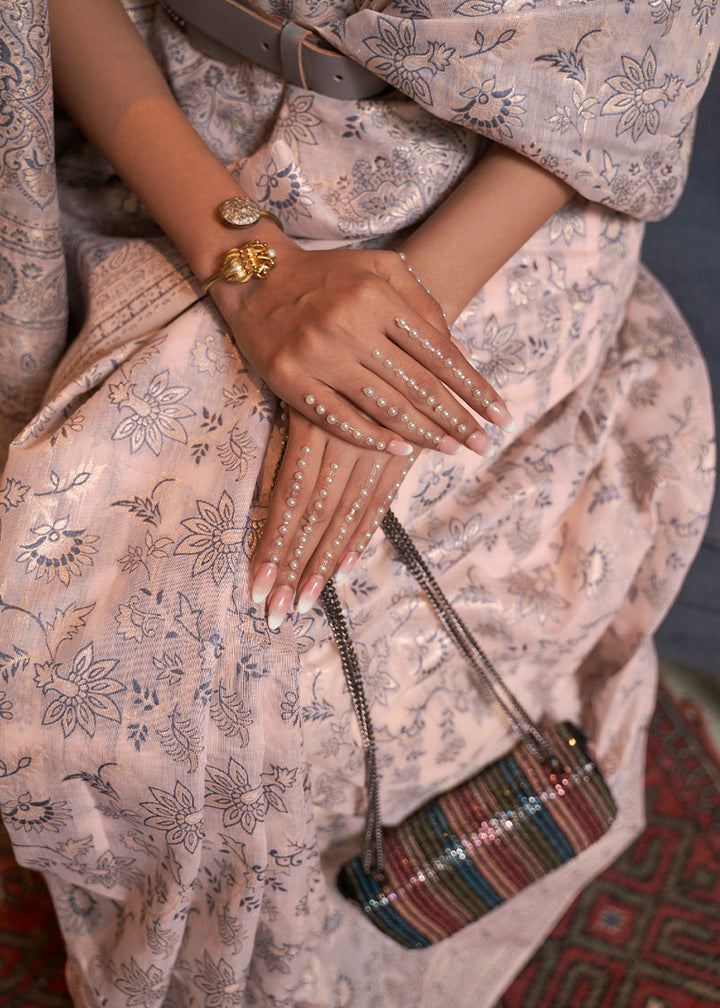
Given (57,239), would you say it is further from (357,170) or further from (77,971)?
(77,971)

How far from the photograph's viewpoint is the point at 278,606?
623 mm

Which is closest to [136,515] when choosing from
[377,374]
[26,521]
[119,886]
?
[26,521]

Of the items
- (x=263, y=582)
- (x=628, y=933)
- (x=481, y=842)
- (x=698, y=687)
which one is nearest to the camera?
(x=263, y=582)

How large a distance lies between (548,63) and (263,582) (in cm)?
Result: 47

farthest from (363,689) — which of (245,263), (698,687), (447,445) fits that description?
(698,687)

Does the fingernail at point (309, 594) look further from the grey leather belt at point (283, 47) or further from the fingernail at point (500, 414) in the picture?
the grey leather belt at point (283, 47)

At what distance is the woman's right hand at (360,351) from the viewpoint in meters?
0.63

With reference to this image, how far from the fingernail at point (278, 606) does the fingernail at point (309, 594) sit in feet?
0.05

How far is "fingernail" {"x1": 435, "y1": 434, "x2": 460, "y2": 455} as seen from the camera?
67 centimetres

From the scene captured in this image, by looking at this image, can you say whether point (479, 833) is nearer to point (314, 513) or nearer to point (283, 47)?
point (314, 513)

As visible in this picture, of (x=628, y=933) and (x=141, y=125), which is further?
(x=628, y=933)

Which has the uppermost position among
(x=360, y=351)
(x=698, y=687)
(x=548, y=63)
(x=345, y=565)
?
(x=548, y=63)

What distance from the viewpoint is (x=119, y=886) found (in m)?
0.72

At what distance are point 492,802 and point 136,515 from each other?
0.43 meters
